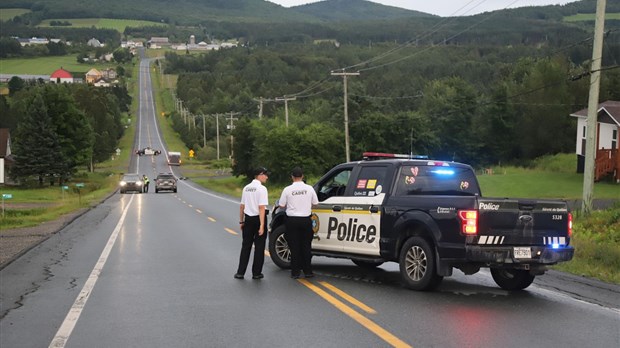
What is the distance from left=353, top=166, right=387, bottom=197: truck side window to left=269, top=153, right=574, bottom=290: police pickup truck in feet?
0.06

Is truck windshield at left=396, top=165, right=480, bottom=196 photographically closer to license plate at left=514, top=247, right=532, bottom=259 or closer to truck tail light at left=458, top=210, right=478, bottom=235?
truck tail light at left=458, top=210, right=478, bottom=235

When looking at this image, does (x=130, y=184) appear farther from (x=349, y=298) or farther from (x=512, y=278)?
(x=349, y=298)

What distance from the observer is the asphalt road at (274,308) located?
8.33m

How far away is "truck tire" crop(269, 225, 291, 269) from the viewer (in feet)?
46.3

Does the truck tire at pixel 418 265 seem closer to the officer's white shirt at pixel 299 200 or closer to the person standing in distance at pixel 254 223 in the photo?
the officer's white shirt at pixel 299 200

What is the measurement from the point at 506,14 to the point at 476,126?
312ft

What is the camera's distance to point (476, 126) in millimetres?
101375

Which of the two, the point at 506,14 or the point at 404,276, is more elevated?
the point at 506,14

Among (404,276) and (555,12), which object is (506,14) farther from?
(404,276)

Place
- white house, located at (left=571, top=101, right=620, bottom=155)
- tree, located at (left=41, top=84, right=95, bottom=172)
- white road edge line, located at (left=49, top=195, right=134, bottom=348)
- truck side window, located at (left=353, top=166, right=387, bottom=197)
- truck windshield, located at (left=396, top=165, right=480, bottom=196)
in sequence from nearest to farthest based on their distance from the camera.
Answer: white road edge line, located at (left=49, top=195, right=134, bottom=348)
truck windshield, located at (left=396, top=165, right=480, bottom=196)
truck side window, located at (left=353, top=166, right=387, bottom=197)
white house, located at (left=571, top=101, right=620, bottom=155)
tree, located at (left=41, top=84, right=95, bottom=172)

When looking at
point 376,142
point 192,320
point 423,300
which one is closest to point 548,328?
point 423,300

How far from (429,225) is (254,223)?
10.5 feet

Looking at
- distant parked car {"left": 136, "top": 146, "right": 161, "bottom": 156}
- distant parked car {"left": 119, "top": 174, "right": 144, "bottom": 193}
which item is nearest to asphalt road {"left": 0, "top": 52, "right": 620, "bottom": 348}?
distant parked car {"left": 119, "top": 174, "right": 144, "bottom": 193}

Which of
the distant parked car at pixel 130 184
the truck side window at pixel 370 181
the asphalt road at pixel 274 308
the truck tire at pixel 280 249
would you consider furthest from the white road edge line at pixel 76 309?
the distant parked car at pixel 130 184
